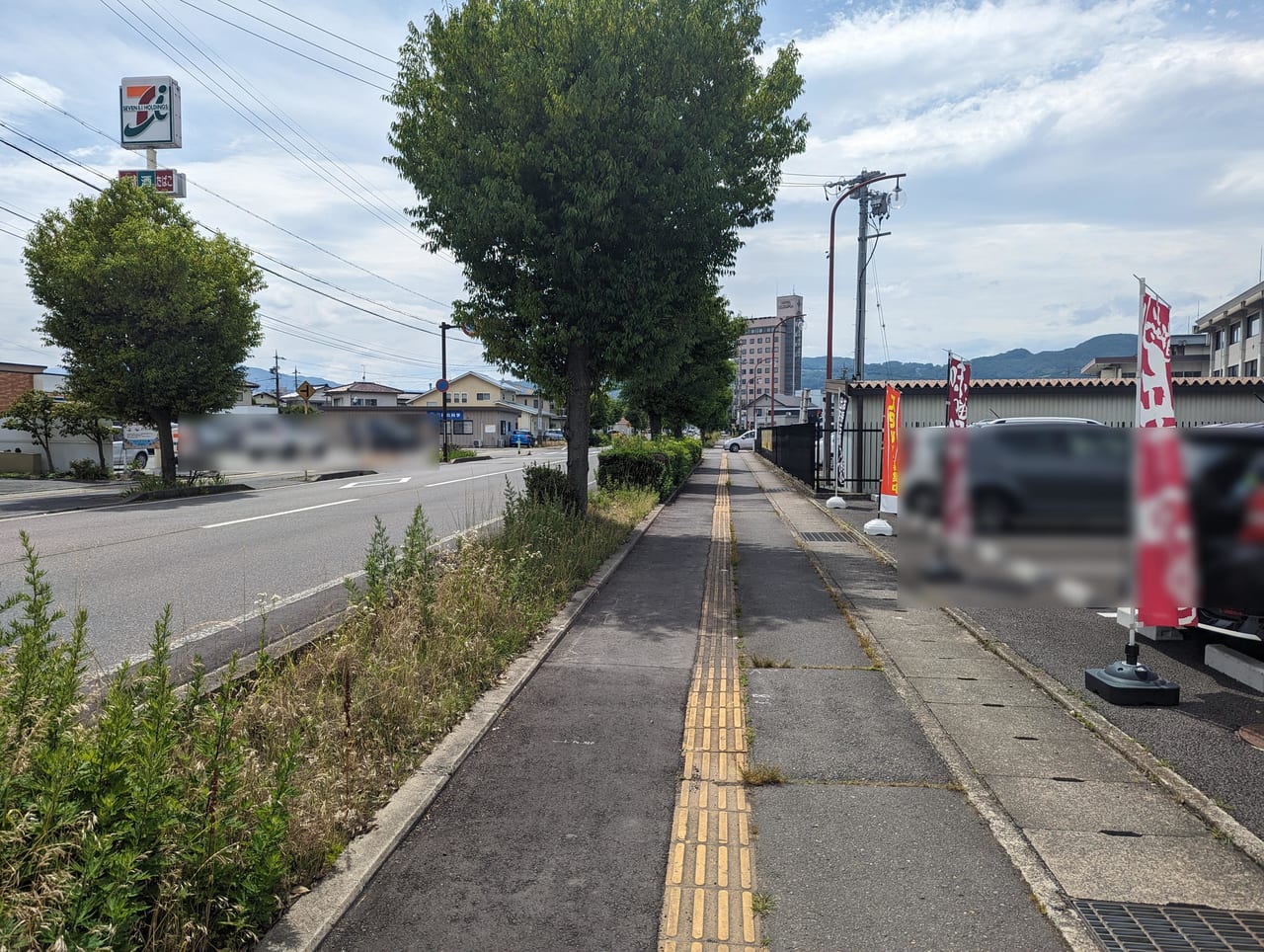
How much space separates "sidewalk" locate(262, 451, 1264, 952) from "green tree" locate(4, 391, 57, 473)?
3360 cm

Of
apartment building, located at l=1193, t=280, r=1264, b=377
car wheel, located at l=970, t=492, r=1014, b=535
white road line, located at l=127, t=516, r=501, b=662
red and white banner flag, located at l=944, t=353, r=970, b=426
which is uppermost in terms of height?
apartment building, located at l=1193, t=280, r=1264, b=377

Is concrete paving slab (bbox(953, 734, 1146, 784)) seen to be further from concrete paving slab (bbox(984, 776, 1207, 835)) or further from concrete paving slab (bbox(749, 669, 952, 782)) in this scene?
concrete paving slab (bbox(749, 669, 952, 782))

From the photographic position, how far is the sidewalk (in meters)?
3.50

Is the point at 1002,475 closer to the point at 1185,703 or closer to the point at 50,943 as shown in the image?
the point at 50,943

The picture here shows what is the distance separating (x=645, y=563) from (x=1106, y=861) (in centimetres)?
868

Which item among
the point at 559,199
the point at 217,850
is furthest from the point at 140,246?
the point at 217,850

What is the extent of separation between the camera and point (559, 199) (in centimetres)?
1266

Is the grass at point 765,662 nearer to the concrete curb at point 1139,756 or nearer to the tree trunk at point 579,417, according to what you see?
the concrete curb at point 1139,756

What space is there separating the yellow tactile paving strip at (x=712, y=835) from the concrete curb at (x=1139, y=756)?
5.84 feet

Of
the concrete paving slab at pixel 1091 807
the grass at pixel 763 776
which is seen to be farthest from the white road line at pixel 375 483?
the concrete paving slab at pixel 1091 807

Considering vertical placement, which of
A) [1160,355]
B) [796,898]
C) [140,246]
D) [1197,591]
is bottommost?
[796,898]

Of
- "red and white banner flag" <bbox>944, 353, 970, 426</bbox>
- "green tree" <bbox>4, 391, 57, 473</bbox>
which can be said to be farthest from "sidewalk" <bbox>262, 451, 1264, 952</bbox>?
"green tree" <bbox>4, 391, 57, 473</bbox>

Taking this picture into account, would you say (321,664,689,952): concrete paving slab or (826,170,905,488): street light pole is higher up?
(826,170,905,488): street light pole

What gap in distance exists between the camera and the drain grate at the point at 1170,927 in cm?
332
